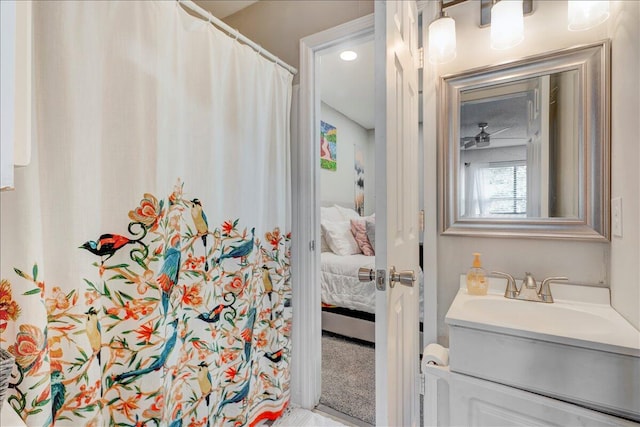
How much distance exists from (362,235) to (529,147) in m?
1.84

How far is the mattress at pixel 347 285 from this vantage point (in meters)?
2.34

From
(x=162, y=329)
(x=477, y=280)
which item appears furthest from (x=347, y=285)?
(x=162, y=329)

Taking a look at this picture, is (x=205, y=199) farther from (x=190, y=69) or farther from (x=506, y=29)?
(x=506, y=29)

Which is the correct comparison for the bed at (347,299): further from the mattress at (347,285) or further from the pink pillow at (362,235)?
the pink pillow at (362,235)

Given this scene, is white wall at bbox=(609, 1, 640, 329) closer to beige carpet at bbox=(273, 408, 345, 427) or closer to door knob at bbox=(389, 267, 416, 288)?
door knob at bbox=(389, 267, 416, 288)

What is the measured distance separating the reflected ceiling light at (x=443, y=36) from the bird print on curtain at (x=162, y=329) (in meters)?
1.15

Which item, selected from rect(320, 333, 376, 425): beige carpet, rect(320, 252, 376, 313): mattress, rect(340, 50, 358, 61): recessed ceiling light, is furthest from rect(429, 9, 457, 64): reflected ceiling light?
rect(320, 333, 376, 425): beige carpet

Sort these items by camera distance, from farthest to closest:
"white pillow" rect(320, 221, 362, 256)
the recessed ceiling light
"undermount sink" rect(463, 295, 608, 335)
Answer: "white pillow" rect(320, 221, 362, 256), the recessed ceiling light, "undermount sink" rect(463, 295, 608, 335)

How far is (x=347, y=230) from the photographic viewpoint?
118 inches

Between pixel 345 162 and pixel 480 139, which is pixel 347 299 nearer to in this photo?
pixel 480 139

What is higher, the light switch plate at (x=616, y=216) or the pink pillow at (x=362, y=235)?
the light switch plate at (x=616, y=216)

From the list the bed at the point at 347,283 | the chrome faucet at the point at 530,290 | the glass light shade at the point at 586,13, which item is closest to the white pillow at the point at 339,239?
the bed at the point at 347,283

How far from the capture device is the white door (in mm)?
819

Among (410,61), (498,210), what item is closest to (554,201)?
(498,210)
